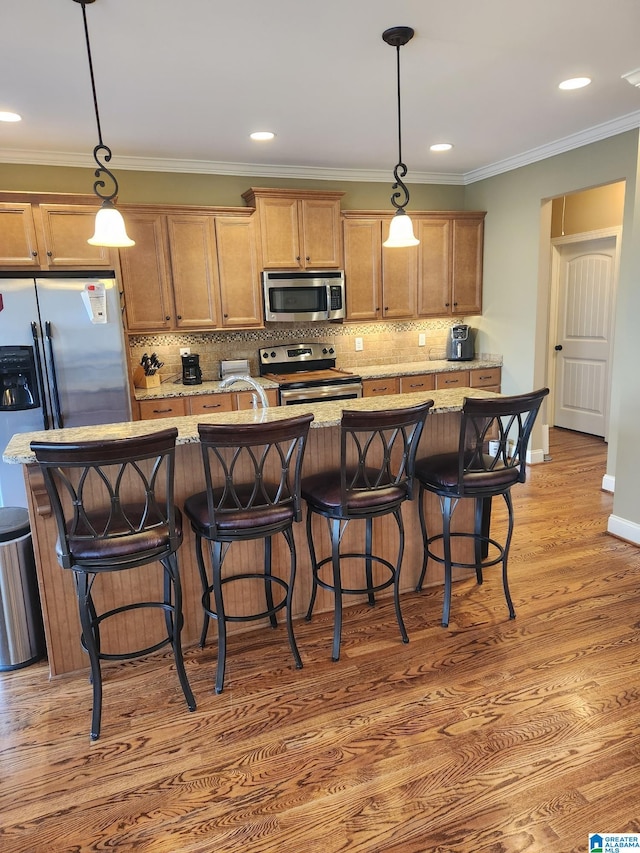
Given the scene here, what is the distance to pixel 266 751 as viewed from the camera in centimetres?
191

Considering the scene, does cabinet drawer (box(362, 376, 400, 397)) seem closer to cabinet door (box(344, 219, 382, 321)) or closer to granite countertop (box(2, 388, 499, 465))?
cabinet door (box(344, 219, 382, 321))

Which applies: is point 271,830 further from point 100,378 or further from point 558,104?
point 558,104

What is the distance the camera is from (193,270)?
173 inches

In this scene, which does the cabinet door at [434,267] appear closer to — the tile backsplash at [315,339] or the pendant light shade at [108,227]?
the tile backsplash at [315,339]

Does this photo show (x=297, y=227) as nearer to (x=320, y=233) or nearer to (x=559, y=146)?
(x=320, y=233)

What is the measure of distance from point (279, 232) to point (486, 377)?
2388 mm

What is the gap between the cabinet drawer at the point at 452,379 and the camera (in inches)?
199

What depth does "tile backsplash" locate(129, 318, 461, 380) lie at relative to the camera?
4.70 metres

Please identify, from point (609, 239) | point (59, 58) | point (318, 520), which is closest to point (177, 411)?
point (318, 520)

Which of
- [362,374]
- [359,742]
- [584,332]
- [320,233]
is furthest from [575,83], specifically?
[359,742]

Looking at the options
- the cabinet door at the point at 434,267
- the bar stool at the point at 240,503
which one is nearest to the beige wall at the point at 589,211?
the cabinet door at the point at 434,267

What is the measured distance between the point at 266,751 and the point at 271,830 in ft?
0.99

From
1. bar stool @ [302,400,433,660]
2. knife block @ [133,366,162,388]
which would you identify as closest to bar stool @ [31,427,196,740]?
bar stool @ [302,400,433,660]

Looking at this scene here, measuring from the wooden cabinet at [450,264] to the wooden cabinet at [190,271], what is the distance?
5.50ft
